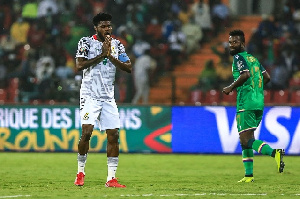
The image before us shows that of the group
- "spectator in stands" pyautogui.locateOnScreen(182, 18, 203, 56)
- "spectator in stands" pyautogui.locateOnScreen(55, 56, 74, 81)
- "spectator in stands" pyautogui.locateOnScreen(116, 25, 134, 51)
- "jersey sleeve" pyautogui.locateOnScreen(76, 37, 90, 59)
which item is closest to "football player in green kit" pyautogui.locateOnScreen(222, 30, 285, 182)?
"jersey sleeve" pyautogui.locateOnScreen(76, 37, 90, 59)

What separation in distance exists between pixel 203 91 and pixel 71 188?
29.4 ft

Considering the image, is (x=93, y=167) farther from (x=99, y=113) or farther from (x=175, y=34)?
(x=175, y=34)

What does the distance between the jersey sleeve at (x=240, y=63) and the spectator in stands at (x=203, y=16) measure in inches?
479

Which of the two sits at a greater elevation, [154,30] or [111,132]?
[154,30]

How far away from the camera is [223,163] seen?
1472 cm

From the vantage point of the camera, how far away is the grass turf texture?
894cm

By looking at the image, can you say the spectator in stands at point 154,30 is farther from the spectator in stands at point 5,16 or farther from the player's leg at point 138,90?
the spectator in stands at point 5,16

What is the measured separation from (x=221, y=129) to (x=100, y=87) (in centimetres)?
738

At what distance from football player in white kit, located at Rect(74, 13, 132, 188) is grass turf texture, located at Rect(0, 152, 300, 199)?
46 centimetres

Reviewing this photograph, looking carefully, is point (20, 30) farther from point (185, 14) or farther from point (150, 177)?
point (150, 177)

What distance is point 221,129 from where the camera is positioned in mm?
16812

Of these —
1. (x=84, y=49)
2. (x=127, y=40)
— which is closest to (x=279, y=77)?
(x=127, y=40)

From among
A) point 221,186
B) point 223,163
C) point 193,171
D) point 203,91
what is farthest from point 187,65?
point 221,186

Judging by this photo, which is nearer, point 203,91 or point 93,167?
point 93,167
